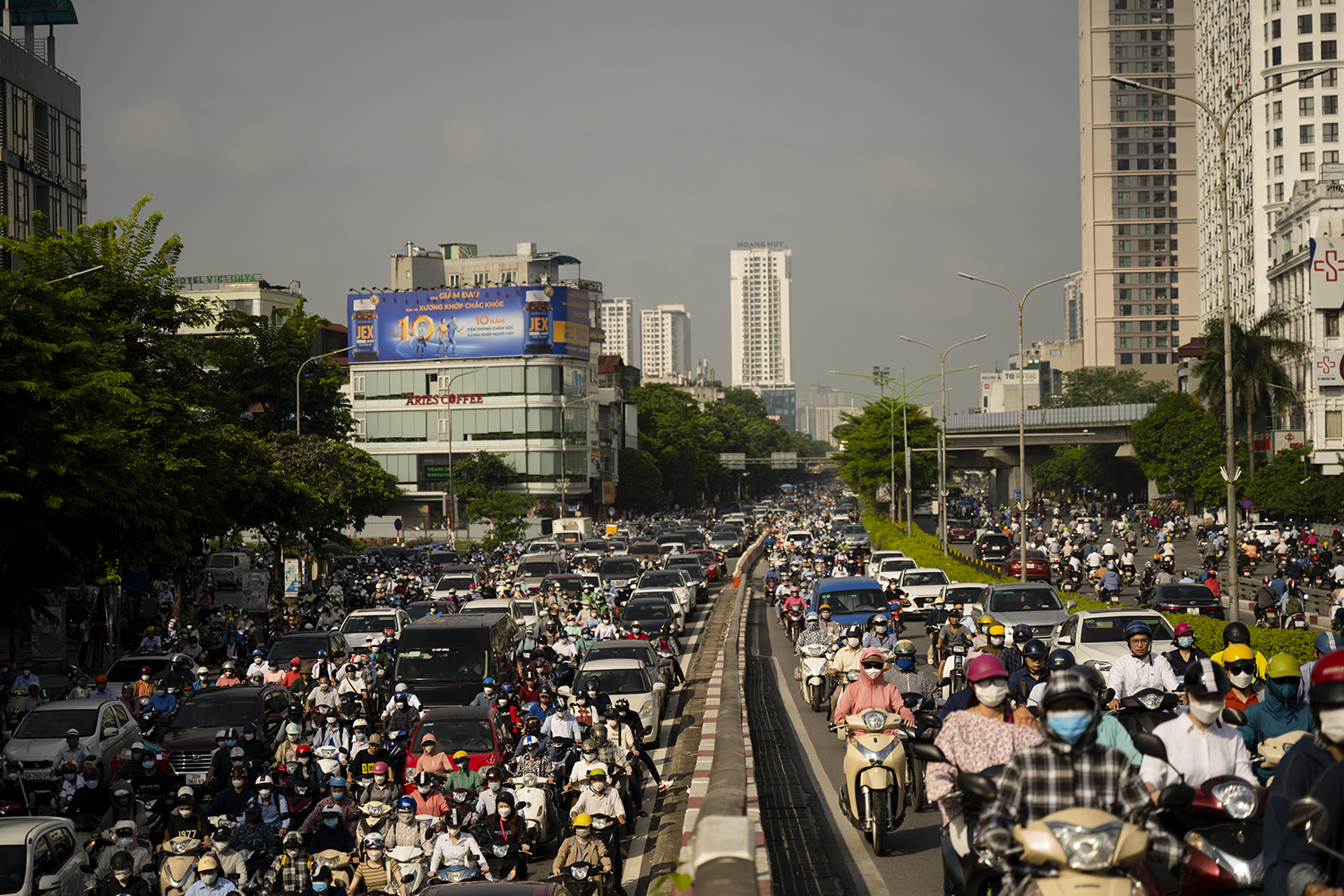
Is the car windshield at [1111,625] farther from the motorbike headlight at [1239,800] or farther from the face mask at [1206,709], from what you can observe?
the motorbike headlight at [1239,800]

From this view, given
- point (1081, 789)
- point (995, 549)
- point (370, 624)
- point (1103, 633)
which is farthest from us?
point (995, 549)

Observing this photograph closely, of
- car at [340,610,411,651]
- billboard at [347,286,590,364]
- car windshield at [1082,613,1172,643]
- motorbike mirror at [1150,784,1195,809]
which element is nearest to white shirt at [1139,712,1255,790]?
motorbike mirror at [1150,784,1195,809]

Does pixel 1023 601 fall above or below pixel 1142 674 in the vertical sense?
below

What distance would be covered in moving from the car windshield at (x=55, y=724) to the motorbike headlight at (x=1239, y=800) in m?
16.0

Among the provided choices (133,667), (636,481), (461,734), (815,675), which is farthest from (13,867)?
(636,481)

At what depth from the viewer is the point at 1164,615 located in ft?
63.3

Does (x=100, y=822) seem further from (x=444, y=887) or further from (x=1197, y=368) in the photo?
(x=1197, y=368)

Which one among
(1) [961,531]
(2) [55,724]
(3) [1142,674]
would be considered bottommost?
(2) [55,724]

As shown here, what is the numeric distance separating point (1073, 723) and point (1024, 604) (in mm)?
19445

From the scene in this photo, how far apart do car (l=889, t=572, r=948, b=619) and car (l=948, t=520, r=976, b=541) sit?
134ft

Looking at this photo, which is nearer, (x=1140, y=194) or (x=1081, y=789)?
(x=1081, y=789)

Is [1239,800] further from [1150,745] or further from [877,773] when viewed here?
[877,773]

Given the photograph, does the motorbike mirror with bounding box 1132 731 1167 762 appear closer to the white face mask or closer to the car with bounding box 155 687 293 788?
the white face mask

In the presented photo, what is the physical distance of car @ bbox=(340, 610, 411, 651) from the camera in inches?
1096
